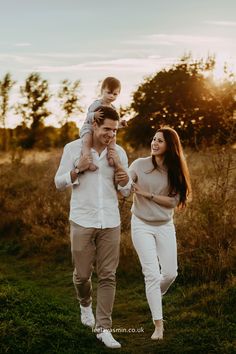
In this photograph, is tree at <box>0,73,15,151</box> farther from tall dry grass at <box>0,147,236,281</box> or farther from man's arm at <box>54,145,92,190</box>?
man's arm at <box>54,145,92,190</box>

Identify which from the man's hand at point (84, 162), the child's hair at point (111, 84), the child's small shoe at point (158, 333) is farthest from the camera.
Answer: the child's hair at point (111, 84)

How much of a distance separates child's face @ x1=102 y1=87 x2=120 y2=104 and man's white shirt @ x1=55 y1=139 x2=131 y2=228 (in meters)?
0.99

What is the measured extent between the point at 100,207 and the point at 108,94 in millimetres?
1522

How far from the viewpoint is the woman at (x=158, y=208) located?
5.71m

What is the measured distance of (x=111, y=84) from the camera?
6293mm

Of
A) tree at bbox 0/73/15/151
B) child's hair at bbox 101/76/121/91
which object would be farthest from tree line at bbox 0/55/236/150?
child's hair at bbox 101/76/121/91

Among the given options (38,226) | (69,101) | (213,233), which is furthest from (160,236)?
(69,101)

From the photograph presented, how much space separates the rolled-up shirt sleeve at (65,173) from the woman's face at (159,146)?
1060 mm

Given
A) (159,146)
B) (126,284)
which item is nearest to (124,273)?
(126,284)

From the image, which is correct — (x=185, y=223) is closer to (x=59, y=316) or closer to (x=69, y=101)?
(x=59, y=316)

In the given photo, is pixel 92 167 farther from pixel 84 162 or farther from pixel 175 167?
pixel 175 167

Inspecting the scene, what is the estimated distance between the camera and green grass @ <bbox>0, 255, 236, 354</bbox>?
5.27 metres

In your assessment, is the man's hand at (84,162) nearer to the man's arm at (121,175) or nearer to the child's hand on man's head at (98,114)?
the man's arm at (121,175)

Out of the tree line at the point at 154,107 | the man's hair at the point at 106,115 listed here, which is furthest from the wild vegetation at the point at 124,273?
the tree line at the point at 154,107
